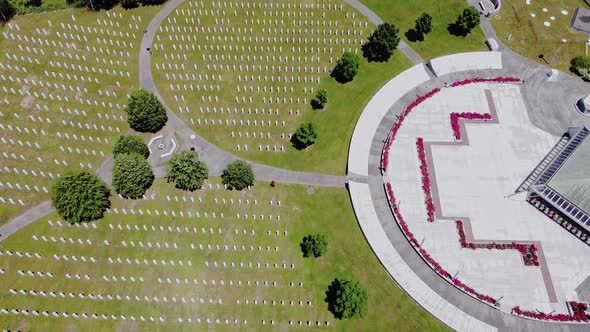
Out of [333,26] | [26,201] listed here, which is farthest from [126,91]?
[333,26]

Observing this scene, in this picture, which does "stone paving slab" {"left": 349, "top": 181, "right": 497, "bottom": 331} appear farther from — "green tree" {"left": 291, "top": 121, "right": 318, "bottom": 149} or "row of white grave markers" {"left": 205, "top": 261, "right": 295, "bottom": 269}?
Answer: "row of white grave markers" {"left": 205, "top": 261, "right": 295, "bottom": 269}

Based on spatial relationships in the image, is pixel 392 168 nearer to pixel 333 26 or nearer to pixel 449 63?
pixel 449 63

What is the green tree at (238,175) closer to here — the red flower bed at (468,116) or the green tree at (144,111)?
the green tree at (144,111)

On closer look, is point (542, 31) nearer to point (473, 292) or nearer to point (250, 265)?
point (473, 292)

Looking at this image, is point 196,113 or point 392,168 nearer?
point 392,168

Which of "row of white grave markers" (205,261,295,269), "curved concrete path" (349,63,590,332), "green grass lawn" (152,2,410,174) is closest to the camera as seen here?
"curved concrete path" (349,63,590,332)

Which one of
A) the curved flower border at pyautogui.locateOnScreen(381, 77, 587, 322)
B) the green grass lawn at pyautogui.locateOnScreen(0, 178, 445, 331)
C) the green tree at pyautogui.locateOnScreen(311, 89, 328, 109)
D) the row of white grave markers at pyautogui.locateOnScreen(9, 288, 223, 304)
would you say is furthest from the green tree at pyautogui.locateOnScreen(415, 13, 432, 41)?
the row of white grave markers at pyautogui.locateOnScreen(9, 288, 223, 304)
